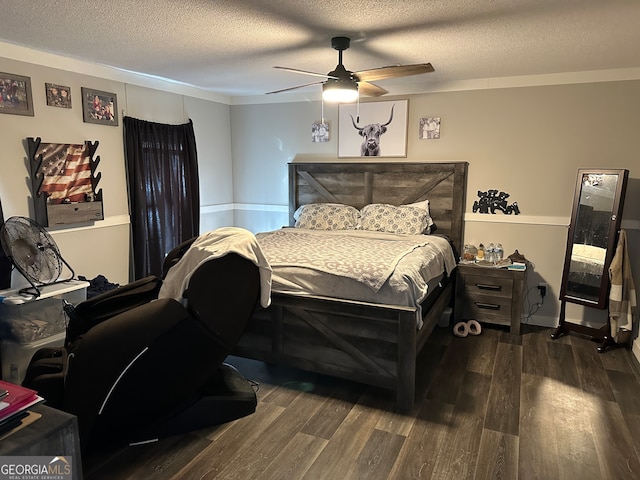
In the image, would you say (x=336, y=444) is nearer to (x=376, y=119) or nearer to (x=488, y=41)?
(x=488, y=41)

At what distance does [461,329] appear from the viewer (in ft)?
13.0

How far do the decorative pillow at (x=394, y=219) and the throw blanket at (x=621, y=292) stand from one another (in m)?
1.57

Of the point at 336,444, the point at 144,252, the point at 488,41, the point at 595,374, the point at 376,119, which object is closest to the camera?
the point at 336,444

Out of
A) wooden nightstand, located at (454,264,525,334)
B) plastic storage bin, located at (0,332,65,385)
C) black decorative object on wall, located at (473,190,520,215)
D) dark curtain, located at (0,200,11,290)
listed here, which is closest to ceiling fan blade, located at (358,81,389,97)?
black decorative object on wall, located at (473,190,520,215)

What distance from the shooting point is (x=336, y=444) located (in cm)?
236

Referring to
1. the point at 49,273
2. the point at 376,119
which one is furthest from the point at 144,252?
the point at 376,119

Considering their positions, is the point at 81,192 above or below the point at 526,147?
below

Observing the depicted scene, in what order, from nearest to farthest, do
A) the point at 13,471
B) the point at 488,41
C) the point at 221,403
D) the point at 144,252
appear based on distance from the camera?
the point at 13,471 < the point at 221,403 < the point at 488,41 < the point at 144,252

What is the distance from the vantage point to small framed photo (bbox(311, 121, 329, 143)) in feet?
16.1

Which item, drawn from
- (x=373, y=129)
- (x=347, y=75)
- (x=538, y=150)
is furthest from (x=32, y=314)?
(x=538, y=150)

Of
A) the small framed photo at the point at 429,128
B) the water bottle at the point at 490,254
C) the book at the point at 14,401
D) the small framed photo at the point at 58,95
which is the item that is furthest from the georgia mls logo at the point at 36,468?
the small framed photo at the point at 429,128

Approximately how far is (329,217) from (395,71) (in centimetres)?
188

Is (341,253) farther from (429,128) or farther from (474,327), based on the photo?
(429,128)

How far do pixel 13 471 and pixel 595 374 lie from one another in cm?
346
